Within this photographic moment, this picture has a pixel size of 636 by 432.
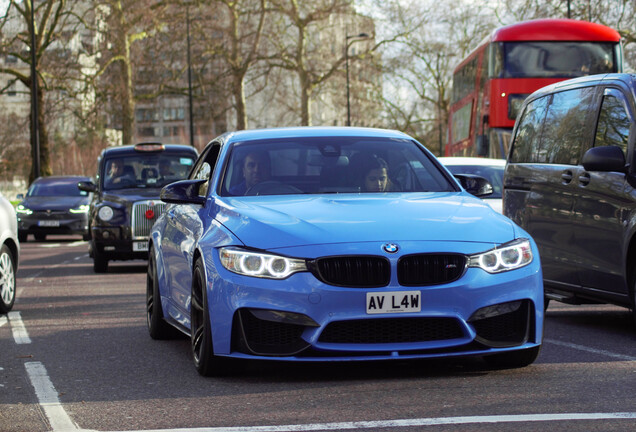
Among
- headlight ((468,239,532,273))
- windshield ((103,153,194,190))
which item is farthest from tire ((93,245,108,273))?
headlight ((468,239,532,273))

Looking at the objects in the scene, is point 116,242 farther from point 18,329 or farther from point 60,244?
point 60,244

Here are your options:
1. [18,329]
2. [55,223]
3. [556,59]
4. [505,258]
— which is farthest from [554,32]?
[505,258]

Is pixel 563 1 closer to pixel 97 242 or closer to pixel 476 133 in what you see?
pixel 476 133

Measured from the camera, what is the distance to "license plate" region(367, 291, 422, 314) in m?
6.37

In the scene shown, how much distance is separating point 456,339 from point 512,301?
15.1 inches

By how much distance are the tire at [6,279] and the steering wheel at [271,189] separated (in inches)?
172

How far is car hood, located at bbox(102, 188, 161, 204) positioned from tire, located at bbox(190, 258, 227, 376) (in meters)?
10.9

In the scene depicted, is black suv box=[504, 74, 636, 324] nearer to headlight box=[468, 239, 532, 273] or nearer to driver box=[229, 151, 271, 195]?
headlight box=[468, 239, 532, 273]

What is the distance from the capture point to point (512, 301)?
21.7 feet

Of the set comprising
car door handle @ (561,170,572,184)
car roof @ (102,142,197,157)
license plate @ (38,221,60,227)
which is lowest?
license plate @ (38,221,60,227)

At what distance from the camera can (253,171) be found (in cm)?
780

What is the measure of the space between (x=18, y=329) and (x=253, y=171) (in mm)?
3416

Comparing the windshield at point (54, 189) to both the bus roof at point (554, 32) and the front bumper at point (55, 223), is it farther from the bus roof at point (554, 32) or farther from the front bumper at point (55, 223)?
the bus roof at point (554, 32)

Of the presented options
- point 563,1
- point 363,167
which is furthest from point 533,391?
point 563,1
